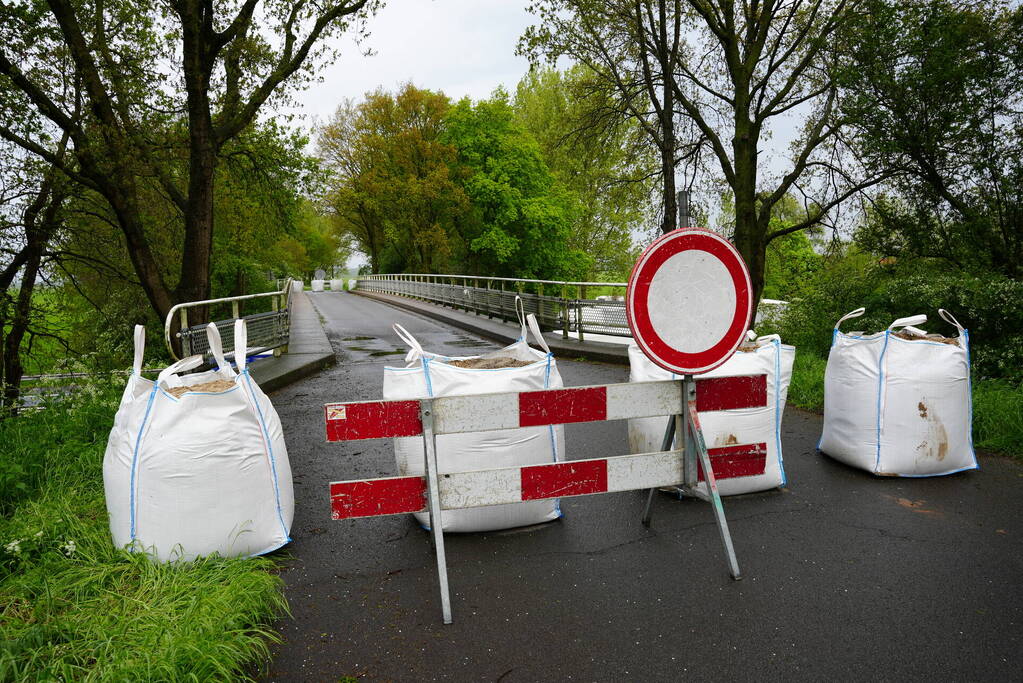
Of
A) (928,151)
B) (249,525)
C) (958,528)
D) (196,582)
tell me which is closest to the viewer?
(196,582)

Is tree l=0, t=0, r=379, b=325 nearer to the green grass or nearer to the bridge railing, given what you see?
the bridge railing

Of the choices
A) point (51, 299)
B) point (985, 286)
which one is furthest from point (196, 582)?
point (51, 299)

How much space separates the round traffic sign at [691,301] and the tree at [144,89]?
10.5m

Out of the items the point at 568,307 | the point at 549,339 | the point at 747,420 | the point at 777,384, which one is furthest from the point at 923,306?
the point at 549,339

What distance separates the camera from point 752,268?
50.1ft

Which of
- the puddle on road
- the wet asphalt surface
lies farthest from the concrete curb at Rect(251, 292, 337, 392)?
the wet asphalt surface

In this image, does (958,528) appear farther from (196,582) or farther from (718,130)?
(718,130)

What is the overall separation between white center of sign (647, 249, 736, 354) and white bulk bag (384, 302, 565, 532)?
0.71 m

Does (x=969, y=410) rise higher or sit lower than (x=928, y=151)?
lower

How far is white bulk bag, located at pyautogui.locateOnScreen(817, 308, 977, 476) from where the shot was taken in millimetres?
4727

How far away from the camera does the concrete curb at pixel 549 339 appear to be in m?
11.6

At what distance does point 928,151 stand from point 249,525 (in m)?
10.7

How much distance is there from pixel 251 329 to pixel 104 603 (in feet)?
24.9

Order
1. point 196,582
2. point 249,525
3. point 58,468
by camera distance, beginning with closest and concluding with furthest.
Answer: point 196,582 < point 249,525 < point 58,468
